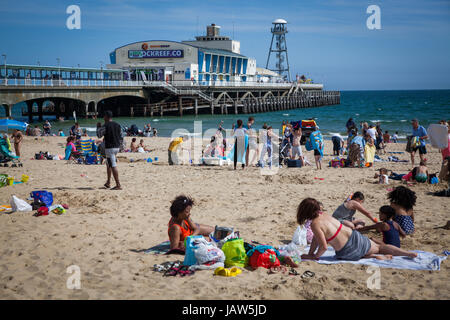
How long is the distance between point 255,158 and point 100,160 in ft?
17.3

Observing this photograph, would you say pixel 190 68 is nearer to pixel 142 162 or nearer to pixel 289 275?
pixel 142 162

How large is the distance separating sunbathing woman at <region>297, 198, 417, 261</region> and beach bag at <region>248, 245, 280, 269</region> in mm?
486

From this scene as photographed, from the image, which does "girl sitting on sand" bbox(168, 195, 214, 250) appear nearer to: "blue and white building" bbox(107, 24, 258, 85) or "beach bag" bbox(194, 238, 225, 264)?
"beach bag" bbox(194, 238, 225, 264)

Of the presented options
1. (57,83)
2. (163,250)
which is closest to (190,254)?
(163,250)

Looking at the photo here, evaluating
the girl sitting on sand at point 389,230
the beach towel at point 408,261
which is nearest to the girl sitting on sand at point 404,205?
the girl sitting on sand at point 389,230

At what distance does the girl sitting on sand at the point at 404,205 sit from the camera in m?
5.49

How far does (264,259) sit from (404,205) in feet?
7.63

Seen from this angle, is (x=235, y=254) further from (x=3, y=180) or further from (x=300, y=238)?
(x=3, y=180)

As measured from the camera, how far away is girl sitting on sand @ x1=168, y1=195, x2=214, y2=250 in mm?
4965

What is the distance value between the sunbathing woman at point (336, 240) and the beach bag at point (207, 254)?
40.2 inches

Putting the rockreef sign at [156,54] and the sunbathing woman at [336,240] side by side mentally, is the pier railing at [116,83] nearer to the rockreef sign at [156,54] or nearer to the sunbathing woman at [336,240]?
the rockreef sign at [156,54]

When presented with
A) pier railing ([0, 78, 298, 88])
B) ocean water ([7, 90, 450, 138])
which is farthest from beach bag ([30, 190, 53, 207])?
pier railing ([0, 78, 298, 88])
